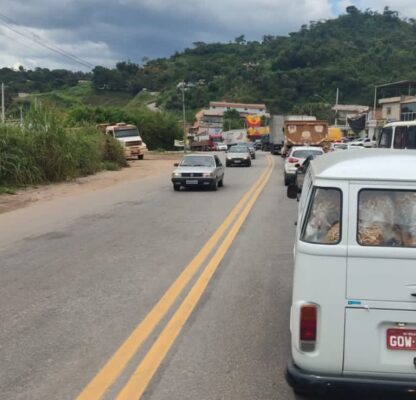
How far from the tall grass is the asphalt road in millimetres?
8584

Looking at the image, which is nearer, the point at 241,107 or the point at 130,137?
the point at 130,137

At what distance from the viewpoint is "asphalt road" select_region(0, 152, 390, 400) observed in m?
4.45

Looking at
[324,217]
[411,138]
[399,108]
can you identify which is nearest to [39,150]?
[411,138]

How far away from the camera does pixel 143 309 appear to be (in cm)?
629

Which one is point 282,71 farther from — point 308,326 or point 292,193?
point 308,326

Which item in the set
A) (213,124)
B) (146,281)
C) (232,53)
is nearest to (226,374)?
(146,281)

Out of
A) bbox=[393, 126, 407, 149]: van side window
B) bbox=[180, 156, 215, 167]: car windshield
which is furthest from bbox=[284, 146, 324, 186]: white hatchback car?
bbox=[393, 126, 407, 149]: van side window

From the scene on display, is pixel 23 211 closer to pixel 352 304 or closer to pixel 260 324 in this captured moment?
pixel 260 324

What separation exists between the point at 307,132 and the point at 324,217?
124ft

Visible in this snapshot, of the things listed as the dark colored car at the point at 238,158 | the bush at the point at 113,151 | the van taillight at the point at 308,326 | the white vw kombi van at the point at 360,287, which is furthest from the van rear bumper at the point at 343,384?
the dark colored car at the point at 238,158

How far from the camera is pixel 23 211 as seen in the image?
1569 cm

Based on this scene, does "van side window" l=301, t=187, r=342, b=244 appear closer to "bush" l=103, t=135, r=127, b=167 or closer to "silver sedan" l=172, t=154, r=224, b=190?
"silver sedan" l=172, t=154, r=224, b=190

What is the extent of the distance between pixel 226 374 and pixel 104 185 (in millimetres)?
20231

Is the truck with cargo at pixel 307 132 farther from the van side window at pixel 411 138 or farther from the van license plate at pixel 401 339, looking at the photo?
the van license plate at pixel 401 339
